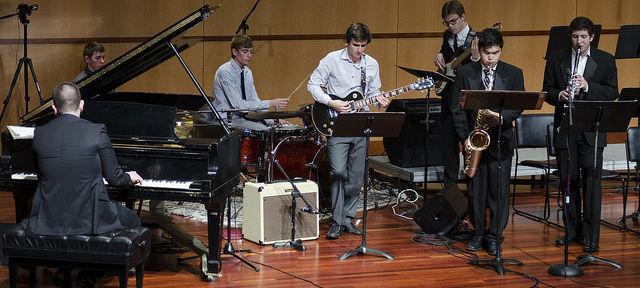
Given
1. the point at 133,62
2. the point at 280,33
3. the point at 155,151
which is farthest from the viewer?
the point at 280,33

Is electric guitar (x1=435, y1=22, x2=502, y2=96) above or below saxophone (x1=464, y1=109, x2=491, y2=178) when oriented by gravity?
above

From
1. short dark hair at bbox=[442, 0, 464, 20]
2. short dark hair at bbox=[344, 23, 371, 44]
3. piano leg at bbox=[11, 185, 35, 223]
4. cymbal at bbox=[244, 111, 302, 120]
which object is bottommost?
piano leg at bbox=[11, 185, 35, 223]

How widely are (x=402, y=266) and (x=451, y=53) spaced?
2156 millimetres

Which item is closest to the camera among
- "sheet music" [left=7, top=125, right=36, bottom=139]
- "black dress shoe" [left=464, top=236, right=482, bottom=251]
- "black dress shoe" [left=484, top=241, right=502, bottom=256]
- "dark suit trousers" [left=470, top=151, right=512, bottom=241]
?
"sheet music" [left=7, top=125, right=36, bottom=139]

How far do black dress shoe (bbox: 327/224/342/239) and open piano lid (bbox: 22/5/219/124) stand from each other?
1917 millimetres

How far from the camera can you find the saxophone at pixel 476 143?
246 inches

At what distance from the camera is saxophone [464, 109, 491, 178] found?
624cm

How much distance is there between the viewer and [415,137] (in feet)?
28.8

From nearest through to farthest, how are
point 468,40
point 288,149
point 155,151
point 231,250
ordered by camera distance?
point 155,151 → point 231,250 → point 468,40 → point 288,149

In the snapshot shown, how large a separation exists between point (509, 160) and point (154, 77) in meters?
5.59

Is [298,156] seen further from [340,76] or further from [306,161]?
[340,76]

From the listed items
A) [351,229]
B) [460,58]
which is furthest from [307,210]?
[460,58]

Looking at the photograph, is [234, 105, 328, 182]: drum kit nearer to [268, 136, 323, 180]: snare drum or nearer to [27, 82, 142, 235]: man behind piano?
[268, 136, 323, 180]: snare drum

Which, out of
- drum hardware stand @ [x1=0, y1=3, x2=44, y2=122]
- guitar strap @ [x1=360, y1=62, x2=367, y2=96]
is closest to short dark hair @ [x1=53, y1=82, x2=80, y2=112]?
guitar strap @ [x1=360, y1=62, x2=367, y2=96]
